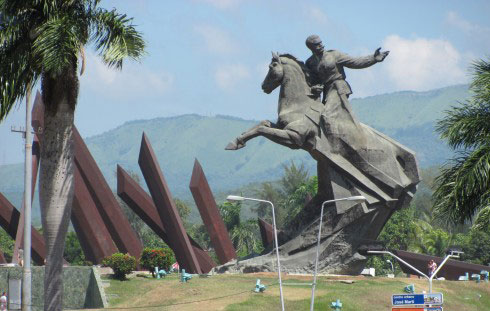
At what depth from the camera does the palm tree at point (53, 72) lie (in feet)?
70.7

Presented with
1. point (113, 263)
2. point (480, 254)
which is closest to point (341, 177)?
point (113, 263)

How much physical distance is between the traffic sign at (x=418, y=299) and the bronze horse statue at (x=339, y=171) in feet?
44.0

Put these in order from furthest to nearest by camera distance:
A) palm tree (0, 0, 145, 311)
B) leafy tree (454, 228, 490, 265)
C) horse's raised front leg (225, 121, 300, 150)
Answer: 1. leafy tree (454, 228, 490, 265)
2. horse's raised front leg (225, 121, 300, 150)
3. palm tree (0, 0, 145, 311)

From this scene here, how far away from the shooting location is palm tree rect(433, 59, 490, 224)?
24172 millimetres

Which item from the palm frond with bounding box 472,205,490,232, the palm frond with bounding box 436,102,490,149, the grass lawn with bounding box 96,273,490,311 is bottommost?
the grass lawn with bounding box 96,273,490,311

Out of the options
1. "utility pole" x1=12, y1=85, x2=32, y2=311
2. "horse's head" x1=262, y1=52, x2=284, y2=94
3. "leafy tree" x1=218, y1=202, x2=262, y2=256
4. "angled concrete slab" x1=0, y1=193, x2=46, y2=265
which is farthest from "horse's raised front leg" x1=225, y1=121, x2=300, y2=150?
"leafy tree" x1=218, y1=202, x2=262, y2=256

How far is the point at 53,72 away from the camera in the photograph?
2147cm

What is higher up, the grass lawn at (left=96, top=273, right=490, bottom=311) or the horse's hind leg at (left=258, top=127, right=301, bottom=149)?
the horse's hind leg at (left=258, top=127, right=301, bottom=149)

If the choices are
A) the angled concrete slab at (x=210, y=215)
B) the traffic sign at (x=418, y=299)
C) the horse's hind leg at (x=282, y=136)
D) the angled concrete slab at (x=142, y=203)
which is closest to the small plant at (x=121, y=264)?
the angled concrete slab at (x=142, y=203)

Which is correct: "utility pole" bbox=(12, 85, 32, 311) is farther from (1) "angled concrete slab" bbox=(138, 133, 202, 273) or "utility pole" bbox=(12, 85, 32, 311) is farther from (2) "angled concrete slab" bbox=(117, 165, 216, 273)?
(2) "angled concrete slab" bbox=(117, 165, 216, 273)

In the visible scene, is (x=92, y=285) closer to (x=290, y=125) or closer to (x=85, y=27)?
(x=290, y=125)

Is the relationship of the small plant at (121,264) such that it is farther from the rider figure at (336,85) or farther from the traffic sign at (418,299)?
the traffic sign at (418,299)

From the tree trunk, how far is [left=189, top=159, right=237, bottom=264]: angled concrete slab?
2647 centimetres

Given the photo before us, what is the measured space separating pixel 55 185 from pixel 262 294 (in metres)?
18.1
